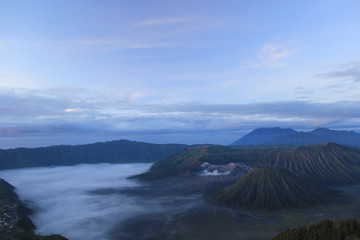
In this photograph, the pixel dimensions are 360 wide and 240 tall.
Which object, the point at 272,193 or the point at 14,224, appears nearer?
the point at 14,224

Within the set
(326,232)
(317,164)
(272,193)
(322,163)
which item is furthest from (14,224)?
(322,163)

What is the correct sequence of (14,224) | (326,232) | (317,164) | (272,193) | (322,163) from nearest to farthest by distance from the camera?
(326,232) < (14,224) < (272,193) < (317,164) < (322,163)

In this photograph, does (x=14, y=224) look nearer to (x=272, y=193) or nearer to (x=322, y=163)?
(x=272, y=193)

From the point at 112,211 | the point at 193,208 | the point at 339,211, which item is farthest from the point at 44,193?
the point at 339,211

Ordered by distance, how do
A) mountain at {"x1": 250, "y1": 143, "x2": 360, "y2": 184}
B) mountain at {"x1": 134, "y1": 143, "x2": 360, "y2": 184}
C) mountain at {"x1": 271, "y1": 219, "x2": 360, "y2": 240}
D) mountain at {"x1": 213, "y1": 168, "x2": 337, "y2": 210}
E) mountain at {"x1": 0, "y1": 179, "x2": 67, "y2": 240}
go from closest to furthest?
mountain at {"x1": 271, "y1": 219, "x2": 360, "y2": 240} → mountain at {"x1": 0, "y1": 179, "x2": 67, "y2": 240} → mountain at {"x1": 213, "y1": 168, "x2": 337, "y2": 210} → mountain at {"x1": 250, "y1": 143, "x2": 360, "y2": 184} → mountain at {"x1": 134, "y1": 143, "x2": 360, "y2": 184}

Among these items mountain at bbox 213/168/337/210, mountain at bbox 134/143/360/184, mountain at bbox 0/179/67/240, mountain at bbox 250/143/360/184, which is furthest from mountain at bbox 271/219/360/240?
mountain at bbox 250/143/360/184

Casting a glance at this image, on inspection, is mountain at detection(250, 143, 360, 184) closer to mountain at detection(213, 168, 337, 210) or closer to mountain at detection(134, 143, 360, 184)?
mountain at detection(134, 143, 360, 184)

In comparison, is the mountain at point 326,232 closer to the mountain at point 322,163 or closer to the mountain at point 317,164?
the mountain at point 317,164
